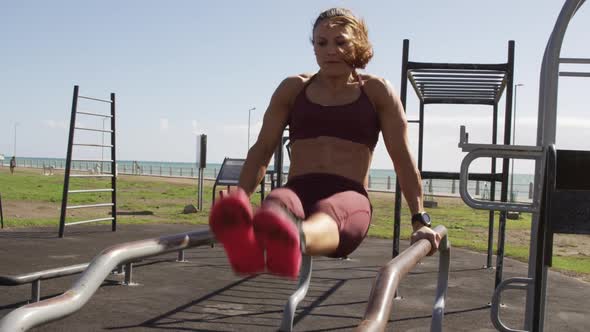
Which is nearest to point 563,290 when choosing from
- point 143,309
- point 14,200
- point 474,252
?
point 474,252

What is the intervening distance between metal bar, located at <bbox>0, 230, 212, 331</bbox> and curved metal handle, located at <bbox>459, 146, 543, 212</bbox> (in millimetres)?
1480

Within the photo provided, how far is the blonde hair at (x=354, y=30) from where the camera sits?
201 cm

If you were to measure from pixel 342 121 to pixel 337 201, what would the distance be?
13.0 inches

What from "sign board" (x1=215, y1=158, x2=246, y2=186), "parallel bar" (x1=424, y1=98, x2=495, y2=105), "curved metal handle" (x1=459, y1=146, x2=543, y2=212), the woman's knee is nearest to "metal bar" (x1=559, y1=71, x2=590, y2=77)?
"curved metal handle" (x1=459, y1=146, x2=543, y2=212)

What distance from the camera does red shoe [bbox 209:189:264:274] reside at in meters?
1.43

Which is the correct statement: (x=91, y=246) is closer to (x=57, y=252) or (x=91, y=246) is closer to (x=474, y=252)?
(x=57, y=252)

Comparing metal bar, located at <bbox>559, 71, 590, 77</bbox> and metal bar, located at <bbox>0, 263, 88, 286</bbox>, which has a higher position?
metal bar, located at <bbox>559, 71, 590, 77</bbox>

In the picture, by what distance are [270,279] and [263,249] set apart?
13.9 ft

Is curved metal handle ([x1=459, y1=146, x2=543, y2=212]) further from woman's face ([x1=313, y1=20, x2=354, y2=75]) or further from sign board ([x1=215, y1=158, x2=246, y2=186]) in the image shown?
sign board ([x1=215, y1=158, x2=246, y2=186])

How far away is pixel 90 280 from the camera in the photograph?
1.28 meters

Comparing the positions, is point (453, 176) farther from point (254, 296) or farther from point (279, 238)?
point (279, 238)

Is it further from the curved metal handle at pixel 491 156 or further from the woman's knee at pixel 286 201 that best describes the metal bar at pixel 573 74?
the woman's knee at pixel 286 201

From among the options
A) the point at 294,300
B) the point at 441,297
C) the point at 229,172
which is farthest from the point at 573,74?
the point at 229,172

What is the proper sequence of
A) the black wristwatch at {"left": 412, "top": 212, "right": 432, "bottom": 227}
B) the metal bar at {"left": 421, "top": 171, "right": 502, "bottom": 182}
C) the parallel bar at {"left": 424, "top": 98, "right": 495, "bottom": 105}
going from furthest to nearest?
the parallel bar at {"left": 424, "top": 98, "right": 495, "bottom": 105} → the metal bar at {"left": 421, "top": 171, "right": 502, "bottom": 182} → the black wristwatch at {"left": 412, "top": 212, "right": 432, "bottom": 227}
